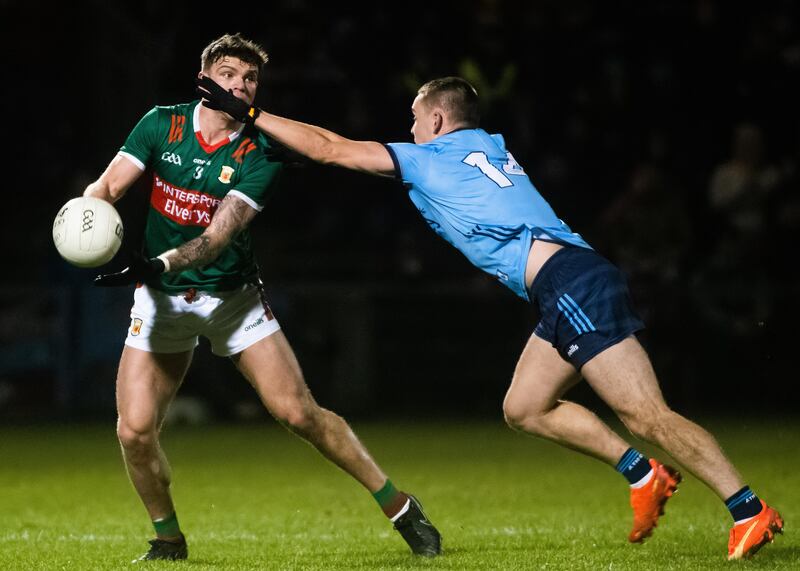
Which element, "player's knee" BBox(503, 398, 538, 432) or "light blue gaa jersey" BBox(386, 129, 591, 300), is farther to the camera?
"player's knee" BBox(503, 398, 538, 432)

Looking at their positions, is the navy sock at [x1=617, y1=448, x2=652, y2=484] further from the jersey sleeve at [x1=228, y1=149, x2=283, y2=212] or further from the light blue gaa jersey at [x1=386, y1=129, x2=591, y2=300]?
the jersey sleeve at [x1=228, y1=149, x2=283, y2=212]

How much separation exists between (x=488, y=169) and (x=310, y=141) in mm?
860

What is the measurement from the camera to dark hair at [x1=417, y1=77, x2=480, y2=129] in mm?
6926

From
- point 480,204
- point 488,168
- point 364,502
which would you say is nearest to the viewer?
point 480,204

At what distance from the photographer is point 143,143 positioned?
704cm

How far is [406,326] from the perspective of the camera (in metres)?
14.5

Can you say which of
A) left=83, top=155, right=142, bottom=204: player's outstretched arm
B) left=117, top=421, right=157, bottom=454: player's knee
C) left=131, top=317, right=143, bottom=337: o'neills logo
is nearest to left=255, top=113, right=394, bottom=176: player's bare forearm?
left=83, top=155, right=142, bottom=204: player's outstretched arm

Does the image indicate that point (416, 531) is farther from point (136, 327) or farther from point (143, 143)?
point (143, 143)

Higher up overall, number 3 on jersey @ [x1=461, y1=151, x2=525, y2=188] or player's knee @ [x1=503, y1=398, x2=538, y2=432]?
number 3 on jersey @ [x1=461, y1=151, x2=525, y2=188]

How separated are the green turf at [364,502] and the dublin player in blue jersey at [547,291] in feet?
1.32

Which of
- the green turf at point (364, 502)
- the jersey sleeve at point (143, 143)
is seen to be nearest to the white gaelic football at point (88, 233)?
the jersey sleeve at point (143, 143)

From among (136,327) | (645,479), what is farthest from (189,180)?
(645,479)

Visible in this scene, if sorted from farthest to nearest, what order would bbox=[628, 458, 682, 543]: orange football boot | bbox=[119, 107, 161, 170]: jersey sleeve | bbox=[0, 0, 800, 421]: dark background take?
bbox=[0, 0, 800, 421]: dark background → bbox=[119, 107, 161, 170]: jersey sleeve → bbox=[628, 458, 682, 543]: orange football boot

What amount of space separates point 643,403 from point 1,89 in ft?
→ 43.8
